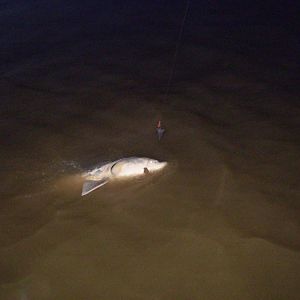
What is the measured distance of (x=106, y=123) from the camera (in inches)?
208

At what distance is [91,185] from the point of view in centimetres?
409

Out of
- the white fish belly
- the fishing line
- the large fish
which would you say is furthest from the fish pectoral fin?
the fishing line

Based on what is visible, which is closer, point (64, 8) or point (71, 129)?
point (71, 129)

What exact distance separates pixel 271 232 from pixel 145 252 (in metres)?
1.27

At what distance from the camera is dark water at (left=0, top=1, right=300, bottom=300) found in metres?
3.00

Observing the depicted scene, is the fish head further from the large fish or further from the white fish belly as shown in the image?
the white fish belly

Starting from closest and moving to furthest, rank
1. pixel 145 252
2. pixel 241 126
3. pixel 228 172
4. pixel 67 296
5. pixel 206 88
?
pixel 67 296 → pixel 145 252 → pixel 228 172 → pixel 241 126 → pixel 206 88

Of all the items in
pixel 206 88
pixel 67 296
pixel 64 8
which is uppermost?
pixel 64 8

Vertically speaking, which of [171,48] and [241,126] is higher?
[171,48]

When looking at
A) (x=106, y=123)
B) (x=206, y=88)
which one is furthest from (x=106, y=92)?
(x=206, y=88)

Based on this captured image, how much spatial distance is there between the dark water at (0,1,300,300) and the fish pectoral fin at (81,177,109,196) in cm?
10

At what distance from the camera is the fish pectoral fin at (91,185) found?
4.00 metres

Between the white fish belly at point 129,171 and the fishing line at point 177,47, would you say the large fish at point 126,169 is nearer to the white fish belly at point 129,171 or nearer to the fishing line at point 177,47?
the white fish belly at point 129,171

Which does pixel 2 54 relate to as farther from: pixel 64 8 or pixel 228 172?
pixel 228 172
